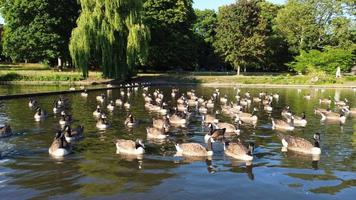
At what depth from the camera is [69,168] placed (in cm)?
1562

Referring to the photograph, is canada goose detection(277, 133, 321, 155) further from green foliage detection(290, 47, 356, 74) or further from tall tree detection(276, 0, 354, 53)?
tall tree detection(276, 0, 354, 53)

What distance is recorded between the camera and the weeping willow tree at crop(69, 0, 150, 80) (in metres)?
50.2

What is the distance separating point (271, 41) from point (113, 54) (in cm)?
4134

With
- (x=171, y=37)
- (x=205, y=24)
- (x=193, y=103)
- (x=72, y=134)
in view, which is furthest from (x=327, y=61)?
(x=72, y=134)

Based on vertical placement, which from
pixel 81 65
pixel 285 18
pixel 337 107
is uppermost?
pixel 285 18

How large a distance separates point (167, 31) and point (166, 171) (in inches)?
2514

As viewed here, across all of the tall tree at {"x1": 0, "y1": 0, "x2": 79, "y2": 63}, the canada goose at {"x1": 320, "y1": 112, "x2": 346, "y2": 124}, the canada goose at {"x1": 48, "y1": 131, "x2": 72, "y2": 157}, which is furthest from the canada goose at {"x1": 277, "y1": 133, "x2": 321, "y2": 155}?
the tall tree at {"x1": 0, "y1": 0, "x2": 79, "y2": 63}

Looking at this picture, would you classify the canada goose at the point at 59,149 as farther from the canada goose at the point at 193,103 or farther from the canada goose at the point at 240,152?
the canada goose at the point at 193,103

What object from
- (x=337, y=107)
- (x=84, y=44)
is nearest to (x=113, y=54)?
(x=84, y=44)

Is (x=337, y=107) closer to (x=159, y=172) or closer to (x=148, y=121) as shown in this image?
(x=148, y=121)

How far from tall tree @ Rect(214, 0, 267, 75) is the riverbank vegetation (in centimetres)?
17

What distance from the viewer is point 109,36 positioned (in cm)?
5103

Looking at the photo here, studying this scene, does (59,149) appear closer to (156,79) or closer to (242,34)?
(156,79)

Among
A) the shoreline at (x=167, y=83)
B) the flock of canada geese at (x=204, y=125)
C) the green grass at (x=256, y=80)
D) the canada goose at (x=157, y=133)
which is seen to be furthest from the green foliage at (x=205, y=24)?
the canada goose at (x=157, y=133)
